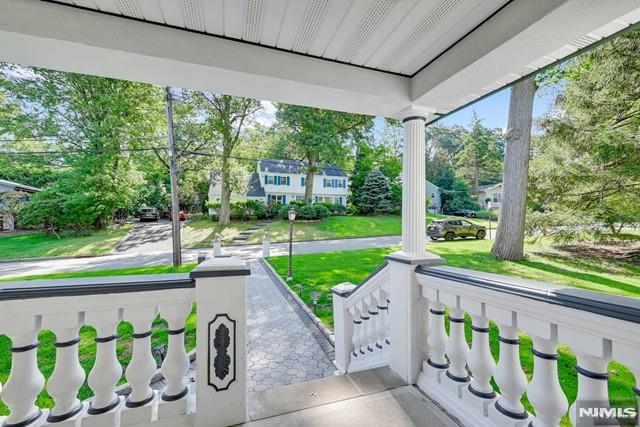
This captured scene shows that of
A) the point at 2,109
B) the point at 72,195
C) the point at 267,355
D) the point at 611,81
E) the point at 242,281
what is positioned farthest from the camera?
the point at 72,195

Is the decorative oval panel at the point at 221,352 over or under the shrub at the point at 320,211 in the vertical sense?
under

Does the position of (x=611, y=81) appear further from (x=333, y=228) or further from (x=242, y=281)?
(x=333, y=228)

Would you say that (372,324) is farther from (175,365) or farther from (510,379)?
(175,365)

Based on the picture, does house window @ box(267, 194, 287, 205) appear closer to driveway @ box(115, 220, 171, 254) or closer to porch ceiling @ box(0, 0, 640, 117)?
driveway @ box(115, 220, 171, 254)

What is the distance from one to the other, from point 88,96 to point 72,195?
468 centimetres

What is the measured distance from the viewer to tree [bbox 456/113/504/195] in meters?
23.6

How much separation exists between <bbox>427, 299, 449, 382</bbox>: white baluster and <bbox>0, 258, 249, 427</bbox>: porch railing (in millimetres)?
1174

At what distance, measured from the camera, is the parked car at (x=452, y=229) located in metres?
12.5

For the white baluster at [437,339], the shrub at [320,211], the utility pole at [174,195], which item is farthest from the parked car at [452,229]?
the white baluster at [437,339]

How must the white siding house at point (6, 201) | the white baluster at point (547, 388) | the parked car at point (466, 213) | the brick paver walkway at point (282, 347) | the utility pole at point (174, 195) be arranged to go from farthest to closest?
the parked car at point (466, 213)
the white siding house at point (6, 201)
the utility pole at point (174, 195)
the brick paver walkway at point (282, 347)
the white baluster at point (547, 388)

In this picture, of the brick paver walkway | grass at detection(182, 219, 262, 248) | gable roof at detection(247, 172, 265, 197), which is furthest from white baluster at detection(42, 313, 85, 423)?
gable roof at detection(247, 172, 265, 197)

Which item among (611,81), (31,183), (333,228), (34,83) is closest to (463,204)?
(333,228)

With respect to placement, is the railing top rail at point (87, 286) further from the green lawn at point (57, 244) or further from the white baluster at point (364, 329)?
the green lawn at point (57, 244)

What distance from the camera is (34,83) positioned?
1085 cm
